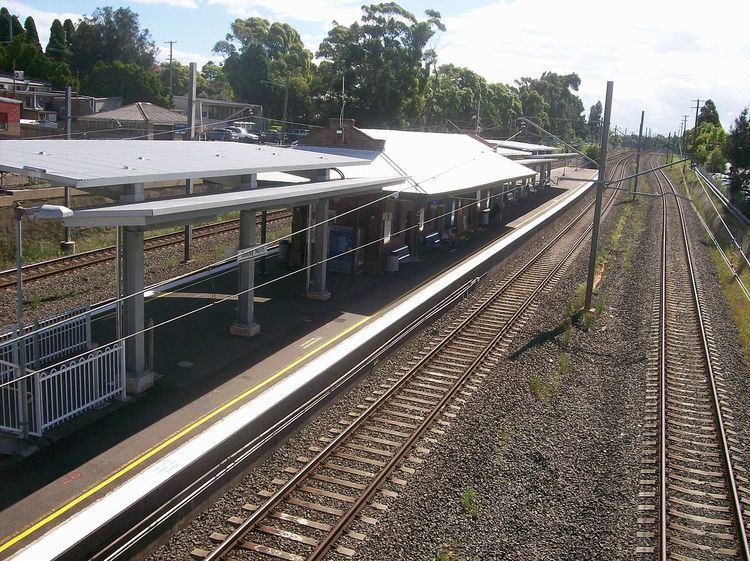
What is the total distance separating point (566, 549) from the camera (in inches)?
328

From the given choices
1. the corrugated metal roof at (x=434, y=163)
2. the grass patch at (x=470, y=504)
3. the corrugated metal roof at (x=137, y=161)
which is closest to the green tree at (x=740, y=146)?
the corrugated metal roof at (x=434, y=163)

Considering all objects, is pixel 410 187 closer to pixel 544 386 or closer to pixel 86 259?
pixel 544 386

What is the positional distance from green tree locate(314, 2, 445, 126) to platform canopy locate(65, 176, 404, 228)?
38.5 metres

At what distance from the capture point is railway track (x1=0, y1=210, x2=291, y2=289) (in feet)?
56.1

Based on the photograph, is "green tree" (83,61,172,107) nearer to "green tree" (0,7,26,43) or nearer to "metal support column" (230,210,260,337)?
"green tree" (0,7,26,43)

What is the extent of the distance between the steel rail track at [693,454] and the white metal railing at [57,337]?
949 centimetres

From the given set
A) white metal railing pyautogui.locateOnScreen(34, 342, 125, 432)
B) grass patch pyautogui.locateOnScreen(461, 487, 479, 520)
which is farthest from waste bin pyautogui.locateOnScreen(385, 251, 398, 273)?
grass patch pyautogui.locateOnScreen(461, 487, 479, 520)

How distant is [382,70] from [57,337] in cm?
4408

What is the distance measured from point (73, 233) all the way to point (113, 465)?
14.7 metres

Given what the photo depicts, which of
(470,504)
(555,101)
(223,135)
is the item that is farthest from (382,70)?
(555,101)

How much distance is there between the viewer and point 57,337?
40.4ft

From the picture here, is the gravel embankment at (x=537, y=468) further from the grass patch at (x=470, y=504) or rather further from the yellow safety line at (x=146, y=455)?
the yellow safety line at (x=146, y=455)

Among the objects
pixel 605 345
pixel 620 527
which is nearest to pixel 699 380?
pixel 605 345

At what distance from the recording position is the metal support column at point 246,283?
14070 mm
